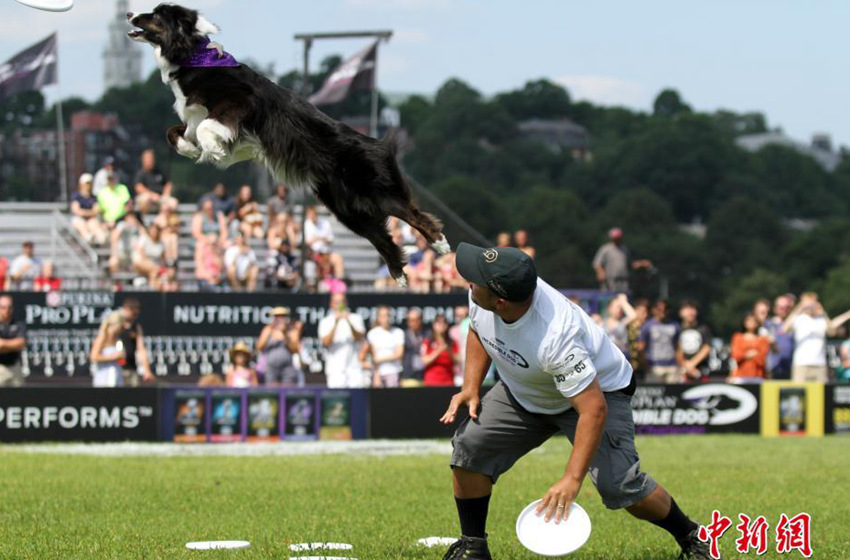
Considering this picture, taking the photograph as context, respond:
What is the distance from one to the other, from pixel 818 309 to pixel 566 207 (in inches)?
3442

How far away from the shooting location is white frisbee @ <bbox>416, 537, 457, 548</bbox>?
8.49 m

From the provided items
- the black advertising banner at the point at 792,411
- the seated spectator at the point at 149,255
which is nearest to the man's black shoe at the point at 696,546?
the black advertising banner at the point at 792,411

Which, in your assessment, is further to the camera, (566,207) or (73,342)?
(566,207)

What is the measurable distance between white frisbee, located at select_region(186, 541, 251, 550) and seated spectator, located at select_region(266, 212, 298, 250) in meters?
13.2

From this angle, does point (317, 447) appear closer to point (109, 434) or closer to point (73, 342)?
point (109, 434)

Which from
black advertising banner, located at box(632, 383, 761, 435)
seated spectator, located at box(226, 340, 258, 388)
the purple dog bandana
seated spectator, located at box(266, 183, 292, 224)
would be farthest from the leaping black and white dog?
seated spectator, located at box(266, 183, 292, 224)

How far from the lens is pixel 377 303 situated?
21.2 meters

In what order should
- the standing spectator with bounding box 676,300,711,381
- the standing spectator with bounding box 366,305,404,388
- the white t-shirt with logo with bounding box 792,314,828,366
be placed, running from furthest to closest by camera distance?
the standing spectator with bounding box 676,300,711,381 < the white t-shirt with logo with bounding box 792,314,828,366 < the standing spectator with bounding box 366,305,404,388

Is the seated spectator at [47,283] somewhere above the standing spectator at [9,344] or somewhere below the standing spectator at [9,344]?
above

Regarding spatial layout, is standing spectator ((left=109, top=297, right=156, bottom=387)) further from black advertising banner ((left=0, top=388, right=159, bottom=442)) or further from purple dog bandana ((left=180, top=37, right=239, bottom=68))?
purple dog bandana ((left=180, top=37, right=239, bottom=68))

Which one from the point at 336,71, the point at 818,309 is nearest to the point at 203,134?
the point at 818,309

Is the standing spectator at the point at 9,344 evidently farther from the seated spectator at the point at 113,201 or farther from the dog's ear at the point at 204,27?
the dog's ear at the point at 204,27

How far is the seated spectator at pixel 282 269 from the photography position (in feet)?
69.7

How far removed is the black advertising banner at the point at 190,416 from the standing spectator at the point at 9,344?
2.36 metres
